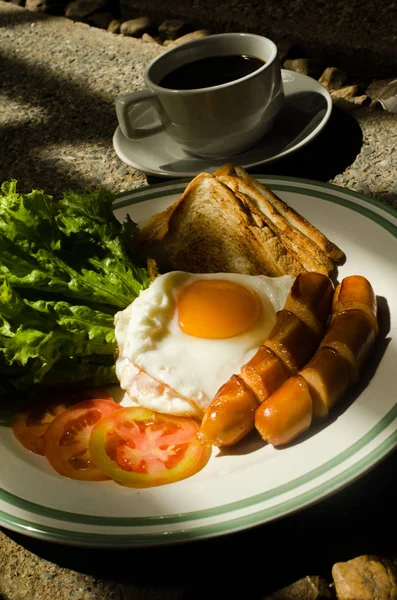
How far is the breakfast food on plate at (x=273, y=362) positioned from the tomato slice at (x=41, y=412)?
1.60 ft

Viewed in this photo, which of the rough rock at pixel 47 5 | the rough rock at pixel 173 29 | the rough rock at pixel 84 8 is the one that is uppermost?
the rough rock at pixel 173 29

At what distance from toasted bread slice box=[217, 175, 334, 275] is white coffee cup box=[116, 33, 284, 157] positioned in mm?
420

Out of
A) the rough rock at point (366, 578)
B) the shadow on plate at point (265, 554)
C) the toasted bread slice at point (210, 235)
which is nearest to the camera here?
the rough rock at point (366, 578)

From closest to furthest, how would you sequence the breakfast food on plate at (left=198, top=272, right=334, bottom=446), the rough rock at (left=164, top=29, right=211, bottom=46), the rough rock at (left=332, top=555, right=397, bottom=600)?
the rough rock at (left=332, top=555, right=397, bottom=600) < the breakfast food on plate at (left=198, top=272, right=334, bottom=446) < the rough rock at (left=164, top=29, right=211, bottom=46)

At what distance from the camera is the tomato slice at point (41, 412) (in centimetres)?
209

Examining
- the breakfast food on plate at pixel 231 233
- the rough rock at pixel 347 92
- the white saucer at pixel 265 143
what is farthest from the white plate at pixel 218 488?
the rough rock at pixel 347 92

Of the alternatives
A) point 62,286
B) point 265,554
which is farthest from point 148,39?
point 265,554

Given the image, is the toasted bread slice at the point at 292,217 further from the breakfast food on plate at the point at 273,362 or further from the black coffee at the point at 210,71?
the black coffee at the point at 210,71

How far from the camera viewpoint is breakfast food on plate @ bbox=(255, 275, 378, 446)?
1.82 metres

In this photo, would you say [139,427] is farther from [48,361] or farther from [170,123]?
[170,123]

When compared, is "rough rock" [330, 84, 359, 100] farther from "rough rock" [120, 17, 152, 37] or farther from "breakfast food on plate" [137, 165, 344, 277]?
"rough rock" [120, 17, 152, 37]

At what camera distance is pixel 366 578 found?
1.67 metres

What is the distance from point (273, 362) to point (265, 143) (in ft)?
5.43

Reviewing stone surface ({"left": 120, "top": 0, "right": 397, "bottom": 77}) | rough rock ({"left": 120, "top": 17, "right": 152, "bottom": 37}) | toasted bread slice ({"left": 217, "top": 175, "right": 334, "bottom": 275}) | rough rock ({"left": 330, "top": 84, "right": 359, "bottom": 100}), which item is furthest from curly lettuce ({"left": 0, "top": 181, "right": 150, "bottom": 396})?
rough rock ({"left": 120, "top": 17, "right": 152, "bottom": 37})
